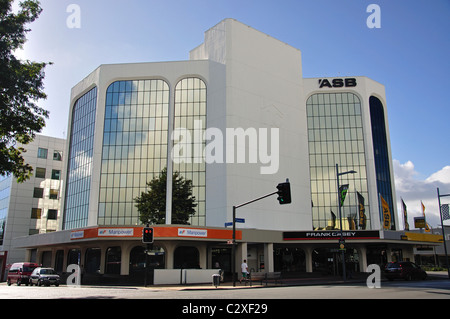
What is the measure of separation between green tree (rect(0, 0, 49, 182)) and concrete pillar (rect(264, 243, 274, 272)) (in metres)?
25.4

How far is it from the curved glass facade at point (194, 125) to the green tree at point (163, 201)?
0.76 m

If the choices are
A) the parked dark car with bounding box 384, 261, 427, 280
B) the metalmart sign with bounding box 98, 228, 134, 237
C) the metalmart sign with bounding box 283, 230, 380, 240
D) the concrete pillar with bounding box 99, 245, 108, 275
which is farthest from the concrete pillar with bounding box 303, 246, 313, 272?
the concrete pillar with bounding box 99, 245, 108, 275

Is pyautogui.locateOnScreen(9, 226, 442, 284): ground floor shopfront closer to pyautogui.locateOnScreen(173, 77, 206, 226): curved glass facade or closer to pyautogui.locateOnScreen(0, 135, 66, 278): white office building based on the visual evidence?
pyautogui.locateOnScreen(173, 77, 206, 226): curved glass facade

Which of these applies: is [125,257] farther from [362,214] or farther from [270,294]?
[362,214]

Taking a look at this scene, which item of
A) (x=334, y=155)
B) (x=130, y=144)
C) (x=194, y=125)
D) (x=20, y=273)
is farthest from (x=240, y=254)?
(x=334, y=155)

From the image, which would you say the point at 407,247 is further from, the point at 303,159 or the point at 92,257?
the point at 92,257

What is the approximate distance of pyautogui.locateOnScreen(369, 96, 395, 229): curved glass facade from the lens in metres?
52.5

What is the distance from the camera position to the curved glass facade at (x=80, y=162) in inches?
1859

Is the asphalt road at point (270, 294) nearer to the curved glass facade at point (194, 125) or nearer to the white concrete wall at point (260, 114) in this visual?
the white concrete wall at point (260, 114)

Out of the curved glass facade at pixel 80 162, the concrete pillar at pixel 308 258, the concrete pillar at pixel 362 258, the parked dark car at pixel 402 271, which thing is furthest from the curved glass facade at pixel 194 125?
the parked dark car at pixel 402 271

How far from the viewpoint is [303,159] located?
1973 inches

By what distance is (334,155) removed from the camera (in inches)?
2058

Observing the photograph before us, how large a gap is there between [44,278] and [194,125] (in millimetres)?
22647
